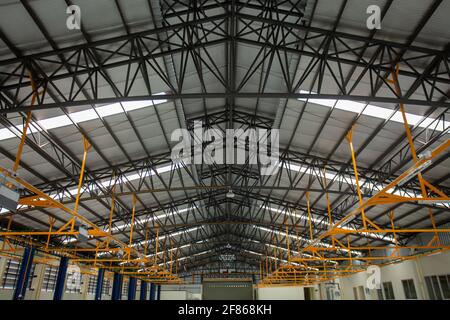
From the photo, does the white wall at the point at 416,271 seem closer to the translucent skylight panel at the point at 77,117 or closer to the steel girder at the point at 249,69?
the steel girder at the point at 249,69

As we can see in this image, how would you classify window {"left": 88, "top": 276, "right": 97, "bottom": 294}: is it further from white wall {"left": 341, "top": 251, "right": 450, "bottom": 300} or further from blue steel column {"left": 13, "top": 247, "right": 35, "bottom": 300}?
white wall {"left": 341, "top": 251, "right": 450, "bottom": 300}

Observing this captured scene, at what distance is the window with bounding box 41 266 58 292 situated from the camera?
28.9 m

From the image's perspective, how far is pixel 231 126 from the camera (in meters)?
17.9

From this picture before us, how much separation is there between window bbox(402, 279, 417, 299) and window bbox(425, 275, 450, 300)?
1.91 m

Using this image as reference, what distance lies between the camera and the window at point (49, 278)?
2892 cm

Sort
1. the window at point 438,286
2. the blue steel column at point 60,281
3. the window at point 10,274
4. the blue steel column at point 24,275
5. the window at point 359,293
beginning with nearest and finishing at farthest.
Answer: the blue steel column at point 24,275, the window at point 438,286, the window at point 10,274, the blue steel column at point 60,281, the window at point 359,293

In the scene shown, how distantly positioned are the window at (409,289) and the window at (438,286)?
191cm

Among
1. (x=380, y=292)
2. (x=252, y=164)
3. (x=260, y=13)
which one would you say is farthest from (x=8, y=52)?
(x=380, y=292)

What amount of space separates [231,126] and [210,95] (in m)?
8.43

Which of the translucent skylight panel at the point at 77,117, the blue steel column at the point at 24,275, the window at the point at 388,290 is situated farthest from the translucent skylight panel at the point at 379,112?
the blue steel column at the point at 24,275

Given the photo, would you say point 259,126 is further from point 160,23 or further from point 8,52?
point 8,52

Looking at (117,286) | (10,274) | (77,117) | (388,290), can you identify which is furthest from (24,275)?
(388,290)

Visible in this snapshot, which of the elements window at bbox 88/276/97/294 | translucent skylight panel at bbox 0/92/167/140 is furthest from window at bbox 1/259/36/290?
translucent skylight panel at bbox 0/92/167/140

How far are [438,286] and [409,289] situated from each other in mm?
3817
